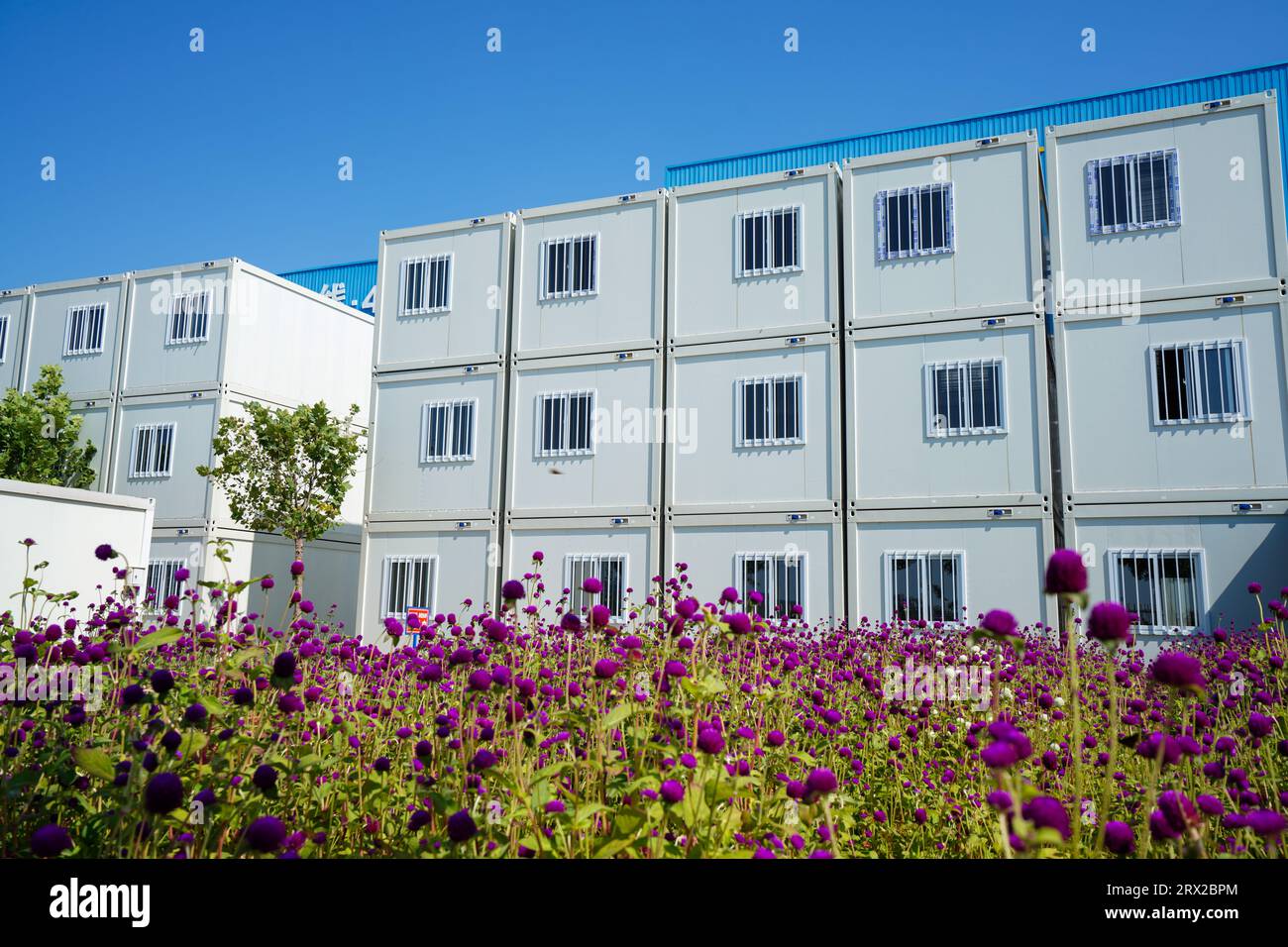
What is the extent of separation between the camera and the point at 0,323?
31.4 m

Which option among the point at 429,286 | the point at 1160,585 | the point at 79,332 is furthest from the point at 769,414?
the point at 79,332

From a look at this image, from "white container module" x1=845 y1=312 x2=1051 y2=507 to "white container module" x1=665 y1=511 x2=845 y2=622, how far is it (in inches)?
52.2

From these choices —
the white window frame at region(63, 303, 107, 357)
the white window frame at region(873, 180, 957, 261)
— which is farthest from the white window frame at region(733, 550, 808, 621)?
the white window frame at region(63, 303, 107, 357)

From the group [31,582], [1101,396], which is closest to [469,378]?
[1101,396]

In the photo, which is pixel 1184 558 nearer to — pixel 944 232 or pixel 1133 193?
pixel 1133 193

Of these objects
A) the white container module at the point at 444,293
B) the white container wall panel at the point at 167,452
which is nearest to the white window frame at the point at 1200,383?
the white container module at the point at 444,293

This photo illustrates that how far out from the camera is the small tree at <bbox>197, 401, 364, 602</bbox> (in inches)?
971

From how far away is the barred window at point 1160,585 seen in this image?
17.0m

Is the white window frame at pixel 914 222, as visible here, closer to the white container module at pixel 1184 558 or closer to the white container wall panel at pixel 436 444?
the white container module at pixel 1184 558

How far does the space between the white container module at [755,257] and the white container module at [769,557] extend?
459 centimetres

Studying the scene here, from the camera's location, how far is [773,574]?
19.9 m

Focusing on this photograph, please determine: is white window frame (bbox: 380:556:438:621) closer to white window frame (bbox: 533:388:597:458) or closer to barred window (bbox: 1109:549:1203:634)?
white window frame (bbox: 533:388:597:458)

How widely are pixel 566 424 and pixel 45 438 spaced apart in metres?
17.2
